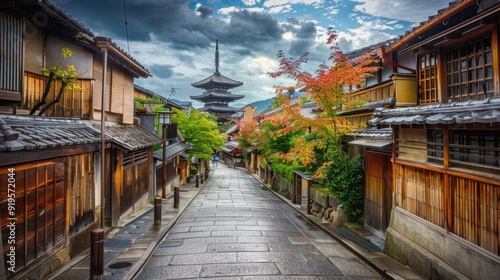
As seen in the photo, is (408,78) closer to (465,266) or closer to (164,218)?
(465,266)

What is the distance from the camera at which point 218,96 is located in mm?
81000

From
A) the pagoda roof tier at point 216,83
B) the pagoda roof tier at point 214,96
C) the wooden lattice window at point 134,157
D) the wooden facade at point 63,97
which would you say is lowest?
the wooden lattice window at point 134,157

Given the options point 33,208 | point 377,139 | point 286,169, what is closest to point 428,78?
point 377,139

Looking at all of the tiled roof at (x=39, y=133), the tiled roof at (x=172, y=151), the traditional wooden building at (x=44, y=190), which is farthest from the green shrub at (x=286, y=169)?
the tiled roof at (x=39, y=133)

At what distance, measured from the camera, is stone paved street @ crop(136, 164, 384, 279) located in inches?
327

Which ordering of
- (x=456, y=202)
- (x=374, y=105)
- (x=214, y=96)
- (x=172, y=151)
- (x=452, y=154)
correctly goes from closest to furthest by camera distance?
(x=456, y=202)
(x=452, y=154)
(x=374, y=105)
(x=172, y=151)
(x=214, y=96)

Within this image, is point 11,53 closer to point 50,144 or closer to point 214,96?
point 50,144

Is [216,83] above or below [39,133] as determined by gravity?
above

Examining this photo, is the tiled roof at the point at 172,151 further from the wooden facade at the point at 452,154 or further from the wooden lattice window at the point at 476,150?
the wooden lattice window at the point at 476,150

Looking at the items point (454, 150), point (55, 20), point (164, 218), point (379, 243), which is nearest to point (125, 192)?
point (164, 218)

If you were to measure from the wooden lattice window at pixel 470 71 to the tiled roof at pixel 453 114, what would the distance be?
7.33 feet

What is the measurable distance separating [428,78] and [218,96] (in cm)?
7226

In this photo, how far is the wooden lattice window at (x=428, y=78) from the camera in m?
10.5

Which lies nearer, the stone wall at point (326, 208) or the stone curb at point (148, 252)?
the stone curb at point (148, 252)
